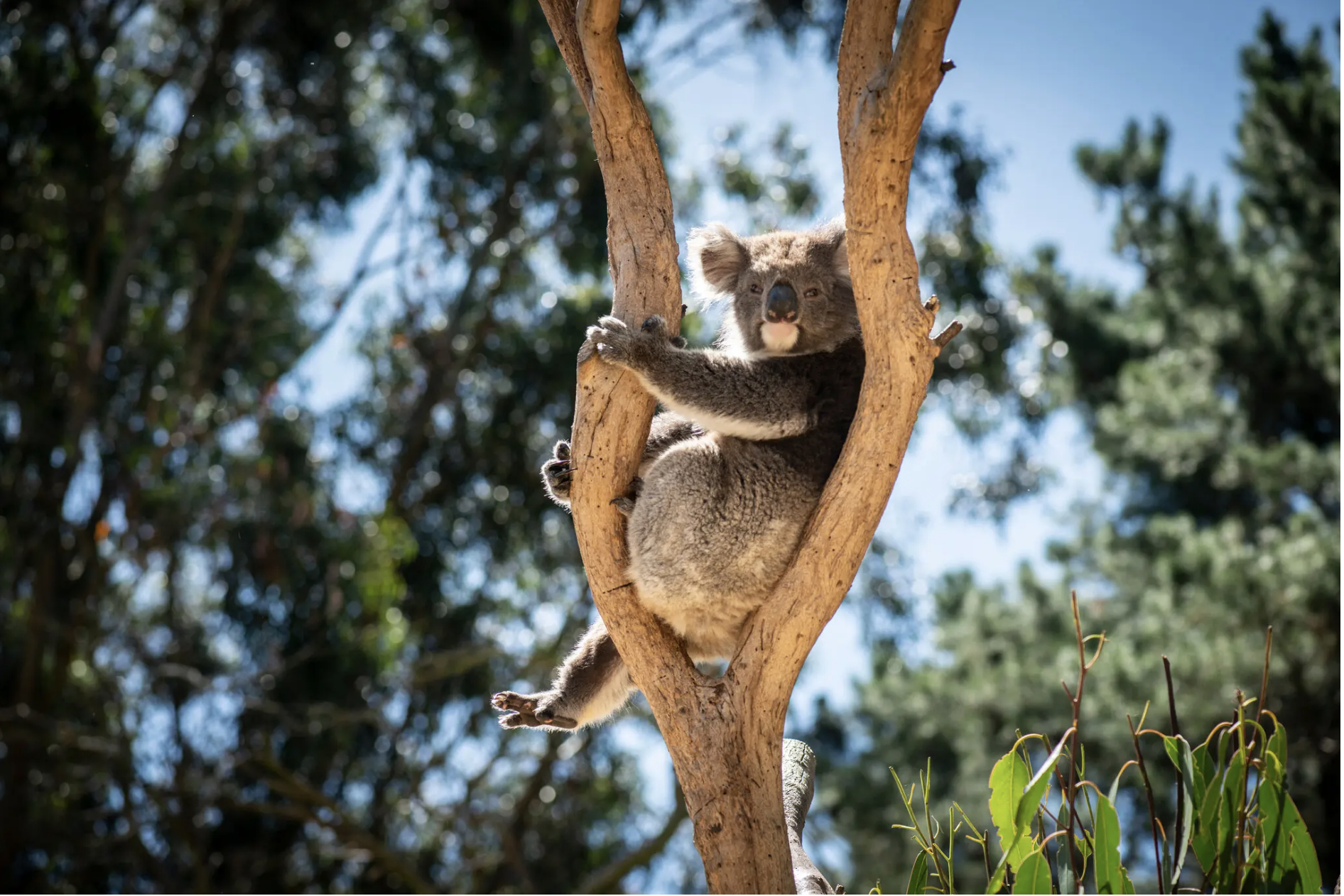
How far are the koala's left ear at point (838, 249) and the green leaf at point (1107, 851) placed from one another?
63.5 inches

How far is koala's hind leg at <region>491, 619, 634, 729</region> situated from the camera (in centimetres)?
304

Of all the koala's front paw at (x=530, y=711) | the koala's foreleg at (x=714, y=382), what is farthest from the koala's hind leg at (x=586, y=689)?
the koala's foreleg at (x=714, y=382)

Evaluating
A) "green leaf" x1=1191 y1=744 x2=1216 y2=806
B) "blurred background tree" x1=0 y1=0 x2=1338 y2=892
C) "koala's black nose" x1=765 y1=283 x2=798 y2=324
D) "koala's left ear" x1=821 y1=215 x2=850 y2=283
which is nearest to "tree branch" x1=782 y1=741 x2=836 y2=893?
"green leaf" x1=1191 y1=744 x2=1216 y2=806

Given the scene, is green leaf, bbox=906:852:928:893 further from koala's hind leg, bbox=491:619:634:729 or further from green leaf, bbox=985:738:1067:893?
koala's hind leg, bbox=491:619:634:729

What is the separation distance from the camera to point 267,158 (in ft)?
30.9

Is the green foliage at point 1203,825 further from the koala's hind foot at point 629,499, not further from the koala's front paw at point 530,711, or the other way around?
the koala's front paw at point 530,711

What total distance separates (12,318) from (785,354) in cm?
677

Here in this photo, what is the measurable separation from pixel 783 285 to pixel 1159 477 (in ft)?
27.8

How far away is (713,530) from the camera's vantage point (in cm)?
284

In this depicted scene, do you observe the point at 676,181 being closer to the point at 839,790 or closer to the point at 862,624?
the point at 862,624

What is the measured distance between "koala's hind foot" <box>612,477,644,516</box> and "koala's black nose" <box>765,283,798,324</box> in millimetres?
553

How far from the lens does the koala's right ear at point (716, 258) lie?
342cm

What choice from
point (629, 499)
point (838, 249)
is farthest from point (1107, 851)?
point (838, 249)

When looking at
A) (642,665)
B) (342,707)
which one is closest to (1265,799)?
(642,665)
